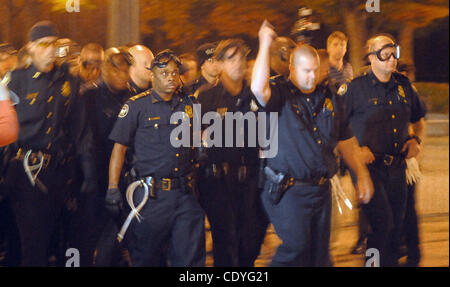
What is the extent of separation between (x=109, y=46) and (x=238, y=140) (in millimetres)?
882

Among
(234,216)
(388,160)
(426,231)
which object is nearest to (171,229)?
(234,216)

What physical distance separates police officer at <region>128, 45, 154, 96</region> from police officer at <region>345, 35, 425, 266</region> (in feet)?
3.92

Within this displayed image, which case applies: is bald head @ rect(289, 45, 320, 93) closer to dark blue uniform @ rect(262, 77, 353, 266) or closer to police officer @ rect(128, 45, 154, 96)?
dark blue uniform @ rect(262, 77, 353, 266)

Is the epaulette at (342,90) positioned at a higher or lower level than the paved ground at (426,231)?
higher

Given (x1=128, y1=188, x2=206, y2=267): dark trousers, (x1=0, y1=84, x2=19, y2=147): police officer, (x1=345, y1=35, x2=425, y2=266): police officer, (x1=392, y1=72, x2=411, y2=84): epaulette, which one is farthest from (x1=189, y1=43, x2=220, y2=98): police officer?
(x1=0, y1=84, x2=19, y2=147): police officer

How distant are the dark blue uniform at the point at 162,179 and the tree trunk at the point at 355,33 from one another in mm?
1009

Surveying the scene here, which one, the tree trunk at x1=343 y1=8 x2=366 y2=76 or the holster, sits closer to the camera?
the holster

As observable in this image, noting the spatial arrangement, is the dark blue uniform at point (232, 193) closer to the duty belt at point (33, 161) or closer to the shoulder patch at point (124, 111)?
the shoulder patch at point (124, 111)

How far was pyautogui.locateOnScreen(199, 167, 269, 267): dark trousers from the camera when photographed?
4.60m

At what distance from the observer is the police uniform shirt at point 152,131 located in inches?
172

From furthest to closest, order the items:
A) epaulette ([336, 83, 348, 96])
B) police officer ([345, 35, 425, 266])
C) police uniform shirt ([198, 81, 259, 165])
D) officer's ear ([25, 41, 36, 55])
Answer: police officer ([345, 35, 425, 266])
epaulette ([336, 83, 348, 96])
police uniform shirt ([198, 81, 259, 165])
officer's ear ([25, 41, 36, 55])

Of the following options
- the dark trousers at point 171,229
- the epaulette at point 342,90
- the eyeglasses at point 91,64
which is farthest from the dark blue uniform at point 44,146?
the epaulette at point 342,90
